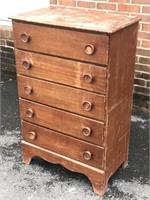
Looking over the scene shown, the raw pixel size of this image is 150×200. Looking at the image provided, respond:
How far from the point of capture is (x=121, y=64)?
2246 millimetres

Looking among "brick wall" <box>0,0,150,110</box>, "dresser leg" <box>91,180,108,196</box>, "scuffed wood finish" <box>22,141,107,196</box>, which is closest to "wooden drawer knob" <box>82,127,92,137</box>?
"scuffed wood finish" <box>22,141,107,196</box>

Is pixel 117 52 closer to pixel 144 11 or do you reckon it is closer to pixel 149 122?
pixel 144 11

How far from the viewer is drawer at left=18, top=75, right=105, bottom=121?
88.2 inches

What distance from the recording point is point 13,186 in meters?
2.58

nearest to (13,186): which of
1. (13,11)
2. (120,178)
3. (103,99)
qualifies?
(120,178)

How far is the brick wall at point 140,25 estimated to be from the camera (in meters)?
3.21

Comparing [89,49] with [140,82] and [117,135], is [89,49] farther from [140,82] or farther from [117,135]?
[140,82]

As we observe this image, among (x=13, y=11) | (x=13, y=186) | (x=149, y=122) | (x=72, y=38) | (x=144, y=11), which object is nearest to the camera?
(x=72, y=38)

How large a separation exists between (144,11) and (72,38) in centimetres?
131

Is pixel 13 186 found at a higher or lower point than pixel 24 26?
lower

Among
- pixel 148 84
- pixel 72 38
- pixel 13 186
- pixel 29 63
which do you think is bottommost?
pixel 13 186

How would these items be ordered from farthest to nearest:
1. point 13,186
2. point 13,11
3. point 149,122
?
point 13,11 → point 149,122 → point 13,186

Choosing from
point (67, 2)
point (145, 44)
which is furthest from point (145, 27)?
point (67, 2)

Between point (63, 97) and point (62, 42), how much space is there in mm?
380
